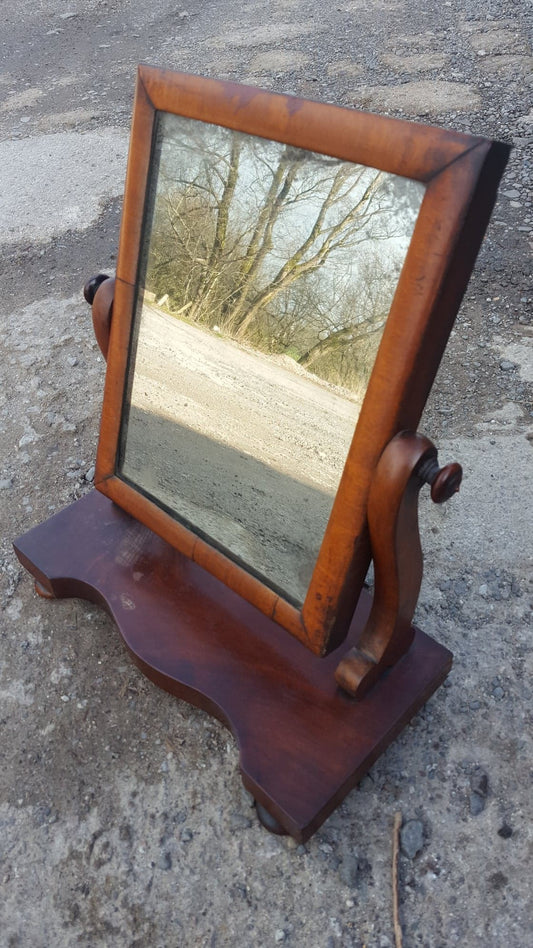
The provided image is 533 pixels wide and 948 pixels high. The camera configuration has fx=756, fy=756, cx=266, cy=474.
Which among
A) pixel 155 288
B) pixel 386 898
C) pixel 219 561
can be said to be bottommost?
pixel 386 898

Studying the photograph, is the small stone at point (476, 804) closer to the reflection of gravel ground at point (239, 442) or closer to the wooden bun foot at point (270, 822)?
the wooden bun foot at point (270, 822)

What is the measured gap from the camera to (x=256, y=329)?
1.43 metres

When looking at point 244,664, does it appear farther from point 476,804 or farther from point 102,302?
point 102,302

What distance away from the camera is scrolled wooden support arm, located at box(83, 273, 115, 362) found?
167 cm

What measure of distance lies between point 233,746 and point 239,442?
0.70 metres

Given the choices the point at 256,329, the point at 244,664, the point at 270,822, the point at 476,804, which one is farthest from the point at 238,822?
the point at 256,329

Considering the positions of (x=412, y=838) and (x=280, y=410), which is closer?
(x=280, y=410)

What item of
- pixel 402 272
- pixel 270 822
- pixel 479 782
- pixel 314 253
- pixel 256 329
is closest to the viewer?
pixel 402 272

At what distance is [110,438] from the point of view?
1764 millimetres

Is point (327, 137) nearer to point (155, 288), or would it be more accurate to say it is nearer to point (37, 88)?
point (155, 288)

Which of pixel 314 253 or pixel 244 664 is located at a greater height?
pixel 314 253

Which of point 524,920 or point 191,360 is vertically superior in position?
point 191,360

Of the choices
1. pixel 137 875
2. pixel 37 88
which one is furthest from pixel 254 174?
pixel 37 88

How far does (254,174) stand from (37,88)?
4684 mm
